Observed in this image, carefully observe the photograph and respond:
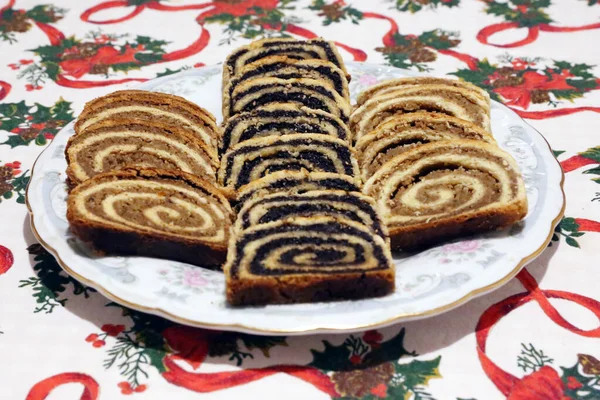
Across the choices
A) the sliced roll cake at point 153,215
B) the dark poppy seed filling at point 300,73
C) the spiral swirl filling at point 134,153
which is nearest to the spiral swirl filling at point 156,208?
the sliced roll cake at point 153,215

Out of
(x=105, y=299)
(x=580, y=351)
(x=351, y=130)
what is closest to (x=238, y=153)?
(x=351, y=130)

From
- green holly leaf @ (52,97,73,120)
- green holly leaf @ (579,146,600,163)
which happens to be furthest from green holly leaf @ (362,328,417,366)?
green holly leaf @ (52,97,73,120)

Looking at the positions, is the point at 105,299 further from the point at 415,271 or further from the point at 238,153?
the point at 415,271

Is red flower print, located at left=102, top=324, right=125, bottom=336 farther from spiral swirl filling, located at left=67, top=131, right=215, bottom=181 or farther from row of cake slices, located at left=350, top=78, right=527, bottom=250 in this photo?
row of cake slices, located at left=350, top=78, right=527, bottom=250

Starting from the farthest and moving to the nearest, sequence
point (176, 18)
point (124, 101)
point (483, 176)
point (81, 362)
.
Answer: point (176, 18)
point (124, 101)
point (483, 176)
point (81, 362)

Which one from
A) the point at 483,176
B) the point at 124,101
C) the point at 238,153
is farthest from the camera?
the point at 124,101

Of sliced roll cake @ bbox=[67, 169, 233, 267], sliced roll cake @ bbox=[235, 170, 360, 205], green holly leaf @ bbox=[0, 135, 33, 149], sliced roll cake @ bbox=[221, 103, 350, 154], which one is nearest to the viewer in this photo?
sliced roll cake @ bbox=[67, 169, 233, 267]
